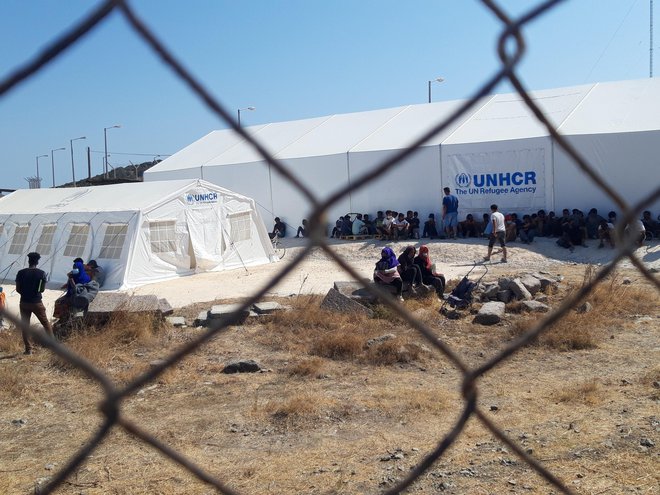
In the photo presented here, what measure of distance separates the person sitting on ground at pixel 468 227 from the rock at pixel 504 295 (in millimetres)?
Answer: 7512

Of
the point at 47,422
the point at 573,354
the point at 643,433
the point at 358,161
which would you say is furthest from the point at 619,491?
the point at 358,161

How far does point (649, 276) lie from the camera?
1.20m

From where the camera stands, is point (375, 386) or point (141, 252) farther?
point (141, 252)

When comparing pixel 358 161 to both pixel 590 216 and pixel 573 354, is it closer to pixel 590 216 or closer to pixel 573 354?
pixel 590 216

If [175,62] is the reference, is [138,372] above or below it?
below

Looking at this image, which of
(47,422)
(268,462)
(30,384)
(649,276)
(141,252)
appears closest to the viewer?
(649,276)

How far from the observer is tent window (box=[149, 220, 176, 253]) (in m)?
13.5

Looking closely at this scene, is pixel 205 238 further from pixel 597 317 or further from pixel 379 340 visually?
pixel 597 317

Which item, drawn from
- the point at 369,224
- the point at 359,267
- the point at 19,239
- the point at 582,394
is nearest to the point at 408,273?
the point at 582,394

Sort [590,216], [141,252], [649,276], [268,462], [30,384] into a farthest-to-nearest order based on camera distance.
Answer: [590,216], [141,252], [30,384], [268,462], [649,276]

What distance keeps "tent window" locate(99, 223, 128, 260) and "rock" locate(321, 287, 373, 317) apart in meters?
5.25

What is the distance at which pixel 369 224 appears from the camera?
1809 centimetres

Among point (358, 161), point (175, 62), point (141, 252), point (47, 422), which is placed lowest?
point (47, 422)

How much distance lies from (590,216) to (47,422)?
1232cm
